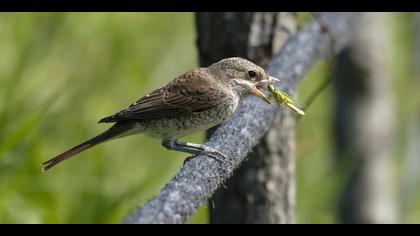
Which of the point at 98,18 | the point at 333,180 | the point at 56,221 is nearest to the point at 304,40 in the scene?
the point at 333,180

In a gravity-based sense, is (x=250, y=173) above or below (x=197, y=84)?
below

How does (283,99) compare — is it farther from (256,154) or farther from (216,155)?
(256,154)

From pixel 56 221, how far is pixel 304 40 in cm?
200

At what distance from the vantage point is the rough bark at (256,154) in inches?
211

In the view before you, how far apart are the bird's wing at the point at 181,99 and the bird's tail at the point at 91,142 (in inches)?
2.8

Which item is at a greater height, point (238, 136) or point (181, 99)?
point (181, 99)

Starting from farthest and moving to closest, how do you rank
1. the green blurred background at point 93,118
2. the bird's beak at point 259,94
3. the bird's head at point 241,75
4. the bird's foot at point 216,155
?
the green blurred background at point 93,118
the bird's head at point 241,75
the bird's beak at point 259,94
the bird's foot at point 216,155

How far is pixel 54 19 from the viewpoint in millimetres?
6855

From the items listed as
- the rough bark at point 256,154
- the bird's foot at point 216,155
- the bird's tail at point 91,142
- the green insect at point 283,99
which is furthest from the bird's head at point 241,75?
the bird's foot at point 216,155

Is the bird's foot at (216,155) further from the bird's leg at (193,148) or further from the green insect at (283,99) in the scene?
the green insect at (283,99)

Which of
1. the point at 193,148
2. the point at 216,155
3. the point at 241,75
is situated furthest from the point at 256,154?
the point at 216,155

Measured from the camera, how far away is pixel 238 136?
14.0ft

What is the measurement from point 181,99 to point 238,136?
85 centimetres

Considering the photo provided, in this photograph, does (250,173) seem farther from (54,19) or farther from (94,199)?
(54,19)
